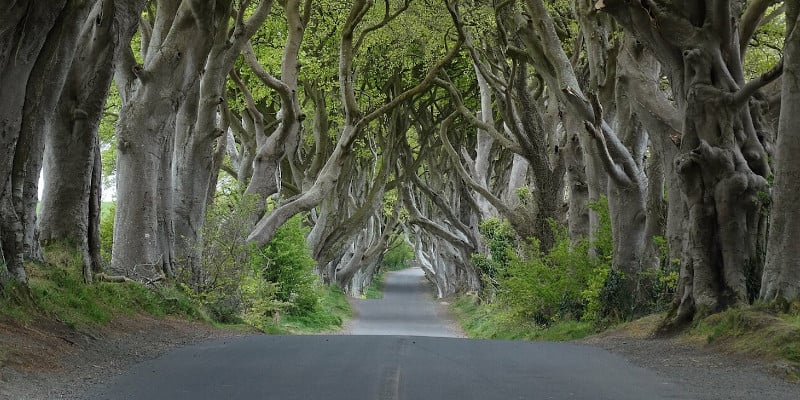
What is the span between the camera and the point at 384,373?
891cm

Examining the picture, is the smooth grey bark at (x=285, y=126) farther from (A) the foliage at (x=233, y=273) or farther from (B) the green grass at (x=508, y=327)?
(B) the green grass at (x=508, y=327)

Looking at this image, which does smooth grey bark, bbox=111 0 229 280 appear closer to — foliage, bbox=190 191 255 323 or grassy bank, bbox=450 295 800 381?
foliage, bbox=190 191 255 323

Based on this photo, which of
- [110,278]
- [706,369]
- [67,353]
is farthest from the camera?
[110,278]

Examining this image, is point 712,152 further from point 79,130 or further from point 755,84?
point 79,130

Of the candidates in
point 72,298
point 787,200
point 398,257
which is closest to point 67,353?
point 72,298

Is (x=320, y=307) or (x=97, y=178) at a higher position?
(x=97, y=178)

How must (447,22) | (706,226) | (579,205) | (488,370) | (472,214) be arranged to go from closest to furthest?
(488,370) < (706,226) < (579,205) < (447,22) < (472,214)

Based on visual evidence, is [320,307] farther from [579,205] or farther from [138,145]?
[138,145]

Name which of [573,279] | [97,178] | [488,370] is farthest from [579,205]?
[488,370]

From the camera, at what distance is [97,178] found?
14109 millimetres

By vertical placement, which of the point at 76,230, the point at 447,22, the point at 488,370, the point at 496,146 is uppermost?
the point at 447,22

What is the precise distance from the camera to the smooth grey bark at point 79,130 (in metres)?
13.4

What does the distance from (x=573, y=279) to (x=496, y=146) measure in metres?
16.4

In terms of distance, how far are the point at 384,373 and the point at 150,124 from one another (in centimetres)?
815
